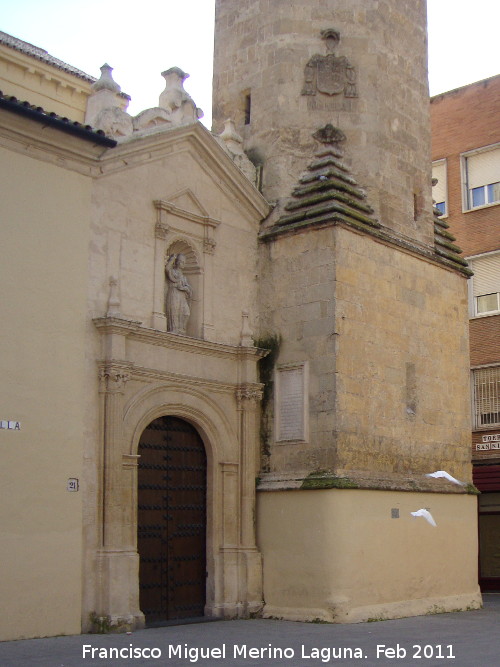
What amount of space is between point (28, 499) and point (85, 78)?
11.1 metres

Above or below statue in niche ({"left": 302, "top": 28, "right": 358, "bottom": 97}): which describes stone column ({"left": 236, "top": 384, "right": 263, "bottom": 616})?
below

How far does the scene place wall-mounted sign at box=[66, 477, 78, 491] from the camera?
42.5ft

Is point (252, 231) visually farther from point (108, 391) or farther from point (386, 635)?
point (386, 635)

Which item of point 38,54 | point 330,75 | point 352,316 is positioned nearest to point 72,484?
point 352,316

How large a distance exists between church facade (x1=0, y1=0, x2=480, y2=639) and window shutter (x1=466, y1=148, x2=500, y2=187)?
6.90 metres

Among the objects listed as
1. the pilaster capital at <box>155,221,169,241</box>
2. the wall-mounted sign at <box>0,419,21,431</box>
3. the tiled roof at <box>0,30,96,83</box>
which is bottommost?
the wall-mounted sign at <box>0,419,21,431</box>

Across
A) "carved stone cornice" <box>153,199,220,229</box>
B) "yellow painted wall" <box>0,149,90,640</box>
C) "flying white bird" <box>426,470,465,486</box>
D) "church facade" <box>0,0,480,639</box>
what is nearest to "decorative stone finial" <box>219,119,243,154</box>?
"church facade" <box>0,0,480,639</box>

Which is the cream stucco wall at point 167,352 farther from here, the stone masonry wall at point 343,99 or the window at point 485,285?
the window at point 485,285

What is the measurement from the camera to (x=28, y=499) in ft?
40.8

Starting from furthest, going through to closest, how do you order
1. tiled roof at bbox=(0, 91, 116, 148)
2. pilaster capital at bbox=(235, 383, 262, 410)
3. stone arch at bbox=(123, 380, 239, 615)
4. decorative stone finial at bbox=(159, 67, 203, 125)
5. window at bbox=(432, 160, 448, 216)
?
1. window at bbox=(432, 160, 448, 216)
2. decorative stone finial at bbox=(159, 67, 203, 125)
3. pilaster capital at bbox=(235, 383, 262, 410)
4. stone arch at bbox=(123, 380, 239, 615)
5. tiled roof at bbox=(0, 91, 116, 148)

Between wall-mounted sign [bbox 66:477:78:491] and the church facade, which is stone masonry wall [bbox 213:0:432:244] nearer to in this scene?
the church facade

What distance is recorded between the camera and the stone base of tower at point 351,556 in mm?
14570

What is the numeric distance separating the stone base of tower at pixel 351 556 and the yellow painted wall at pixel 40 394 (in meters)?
3.55

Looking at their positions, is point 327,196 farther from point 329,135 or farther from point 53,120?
point 53,120
